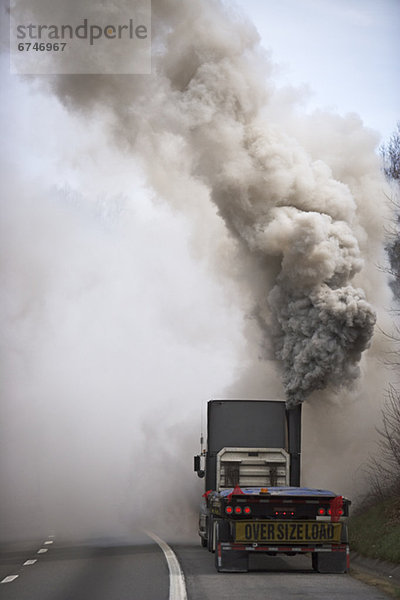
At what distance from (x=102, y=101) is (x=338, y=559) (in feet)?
71.0

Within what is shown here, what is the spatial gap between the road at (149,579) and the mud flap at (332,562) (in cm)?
27

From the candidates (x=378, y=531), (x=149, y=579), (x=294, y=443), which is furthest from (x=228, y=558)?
(x=294, y=443)

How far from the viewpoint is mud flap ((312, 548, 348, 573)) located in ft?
58.1

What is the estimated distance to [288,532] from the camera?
1773cm

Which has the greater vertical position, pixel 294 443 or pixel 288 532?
pixel 294 443

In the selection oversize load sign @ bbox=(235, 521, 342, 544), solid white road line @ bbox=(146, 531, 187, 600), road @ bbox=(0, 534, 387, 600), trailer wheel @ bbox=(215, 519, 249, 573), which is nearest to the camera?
solid white road line @ bbox=(146, 531, 187, 600)

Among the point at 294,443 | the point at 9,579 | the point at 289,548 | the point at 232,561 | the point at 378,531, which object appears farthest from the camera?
the point at 294,443

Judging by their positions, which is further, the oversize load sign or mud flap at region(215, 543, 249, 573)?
mud flap at region(215, 543, 249, 573)

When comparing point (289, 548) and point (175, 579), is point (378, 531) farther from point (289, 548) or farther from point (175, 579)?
point (175, 579)

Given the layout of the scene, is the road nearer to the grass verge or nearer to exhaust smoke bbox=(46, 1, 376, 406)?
the grass verge

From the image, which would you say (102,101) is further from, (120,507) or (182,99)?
(120,507)

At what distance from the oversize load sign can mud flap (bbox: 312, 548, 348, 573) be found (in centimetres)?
28

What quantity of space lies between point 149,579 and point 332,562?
374cm

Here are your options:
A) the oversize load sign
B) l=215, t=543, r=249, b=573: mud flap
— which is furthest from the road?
the oversize load sign
